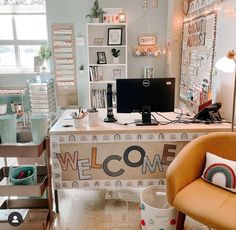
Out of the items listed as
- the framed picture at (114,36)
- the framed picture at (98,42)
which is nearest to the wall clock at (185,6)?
the framed picture at (114,36)

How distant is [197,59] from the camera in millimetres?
2932

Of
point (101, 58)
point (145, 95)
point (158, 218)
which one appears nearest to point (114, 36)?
point (101, 58)

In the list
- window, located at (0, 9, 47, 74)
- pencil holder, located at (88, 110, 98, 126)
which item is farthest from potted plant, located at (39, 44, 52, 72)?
pencil holder, located at (88, 110, 98, 126)

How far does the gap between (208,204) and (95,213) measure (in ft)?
3.46

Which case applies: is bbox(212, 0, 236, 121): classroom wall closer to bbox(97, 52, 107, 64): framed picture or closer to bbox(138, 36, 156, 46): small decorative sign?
bbox(138, 36, 156, 46): small decorative sign

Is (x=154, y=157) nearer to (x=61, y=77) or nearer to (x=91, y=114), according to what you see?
(x=91, y=114)

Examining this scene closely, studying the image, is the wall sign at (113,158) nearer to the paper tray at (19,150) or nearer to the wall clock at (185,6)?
the paper tray at (19,150)

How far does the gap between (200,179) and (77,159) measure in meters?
0.99

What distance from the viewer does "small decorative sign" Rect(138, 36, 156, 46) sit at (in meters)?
4.29

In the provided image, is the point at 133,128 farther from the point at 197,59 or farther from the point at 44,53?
the point at 44,53

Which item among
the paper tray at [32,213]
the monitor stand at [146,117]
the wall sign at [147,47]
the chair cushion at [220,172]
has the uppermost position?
the wall sign at [147,47]

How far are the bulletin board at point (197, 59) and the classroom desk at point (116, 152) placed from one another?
0.73 metres

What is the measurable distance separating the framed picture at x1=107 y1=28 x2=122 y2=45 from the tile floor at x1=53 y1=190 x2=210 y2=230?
2.61m

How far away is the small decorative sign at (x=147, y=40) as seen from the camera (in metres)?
4.29
